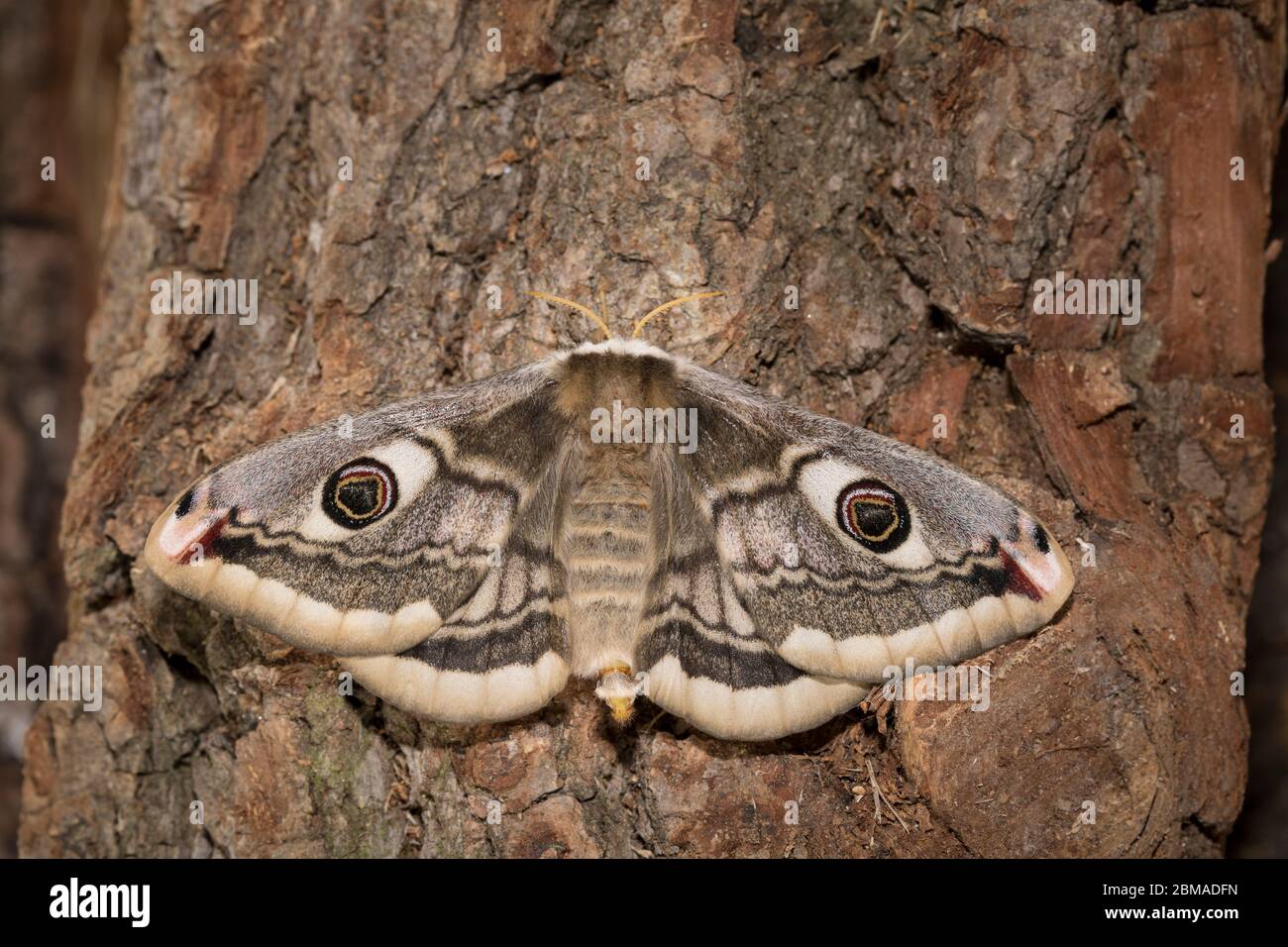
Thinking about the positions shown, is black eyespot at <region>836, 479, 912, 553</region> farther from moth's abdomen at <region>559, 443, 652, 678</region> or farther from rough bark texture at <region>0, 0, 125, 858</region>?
rough bark texture at <region>0, 0, 125, 858</region>

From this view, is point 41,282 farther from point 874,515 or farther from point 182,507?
point 874,515

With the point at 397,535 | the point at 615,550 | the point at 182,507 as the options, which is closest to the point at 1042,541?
the point at 615,550

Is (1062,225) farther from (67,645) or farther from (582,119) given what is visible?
(67,645)

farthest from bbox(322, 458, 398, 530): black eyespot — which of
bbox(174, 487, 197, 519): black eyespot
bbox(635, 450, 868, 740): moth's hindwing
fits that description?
bbox(635, 450, 868, 740): moth's hindwing
